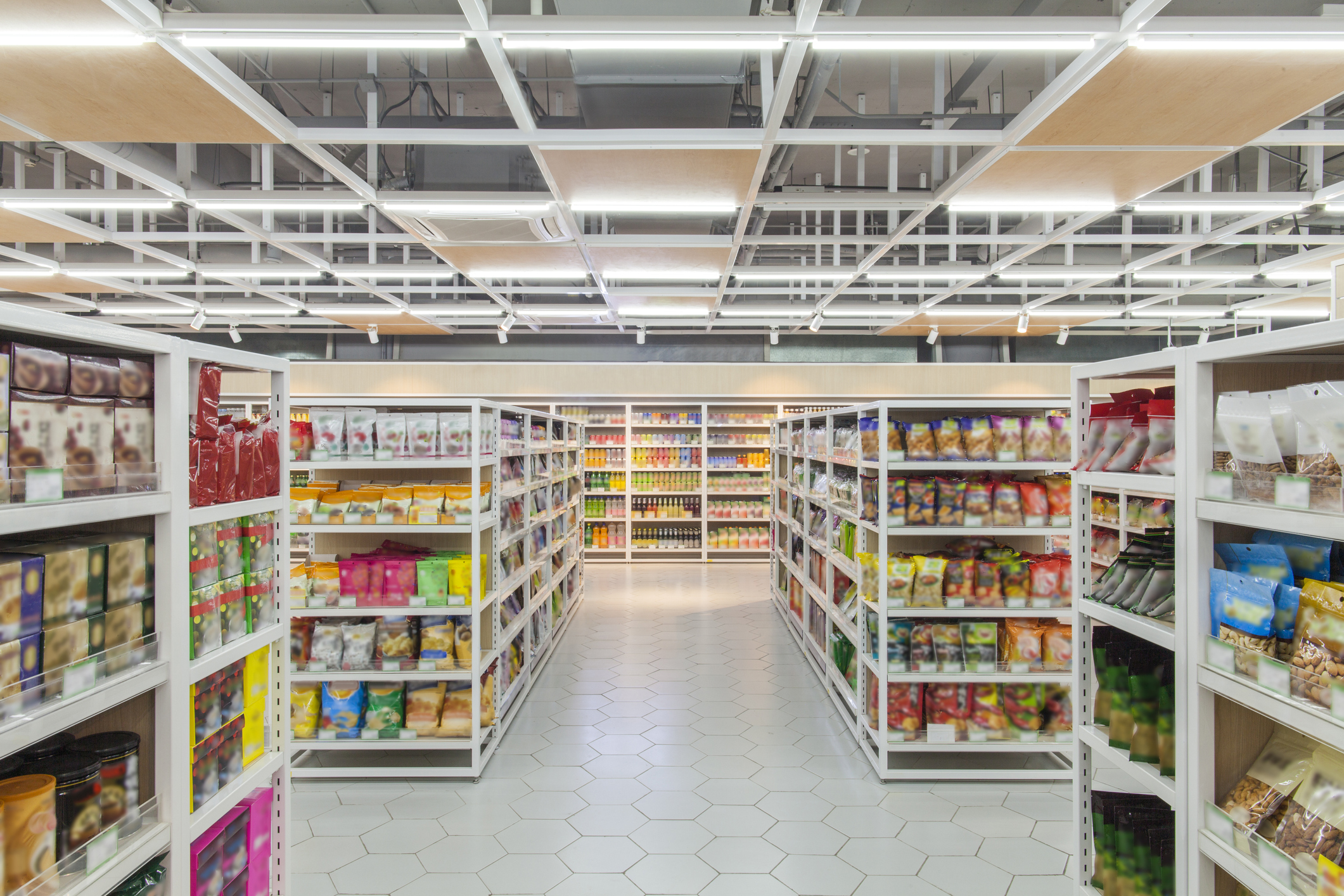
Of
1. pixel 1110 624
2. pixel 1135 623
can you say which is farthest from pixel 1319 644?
pixel 1110 624

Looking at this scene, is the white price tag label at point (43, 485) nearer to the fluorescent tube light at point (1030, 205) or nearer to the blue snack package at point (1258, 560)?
the blue snack package at point (1258, 560)

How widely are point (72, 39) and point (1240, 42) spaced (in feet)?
14.5

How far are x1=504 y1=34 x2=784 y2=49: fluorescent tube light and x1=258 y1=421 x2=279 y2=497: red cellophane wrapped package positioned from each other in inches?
71.0

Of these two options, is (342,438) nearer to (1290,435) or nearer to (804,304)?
(1290,435)

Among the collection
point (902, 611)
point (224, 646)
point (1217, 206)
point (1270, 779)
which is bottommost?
point (902, 611)

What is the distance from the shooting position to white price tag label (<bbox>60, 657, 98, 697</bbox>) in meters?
1.39

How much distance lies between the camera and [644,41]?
109 inches

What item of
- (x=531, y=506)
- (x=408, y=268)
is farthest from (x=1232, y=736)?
(x=408, y=268)

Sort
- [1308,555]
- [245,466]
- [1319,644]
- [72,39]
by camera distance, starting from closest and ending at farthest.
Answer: [1319,644]
[1308,555]
[245,466]
[72,39]

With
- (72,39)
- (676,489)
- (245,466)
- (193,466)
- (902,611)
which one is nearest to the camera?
(193,466)

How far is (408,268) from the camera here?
6.44m

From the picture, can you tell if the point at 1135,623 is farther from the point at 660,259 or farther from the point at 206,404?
the point at 660,259

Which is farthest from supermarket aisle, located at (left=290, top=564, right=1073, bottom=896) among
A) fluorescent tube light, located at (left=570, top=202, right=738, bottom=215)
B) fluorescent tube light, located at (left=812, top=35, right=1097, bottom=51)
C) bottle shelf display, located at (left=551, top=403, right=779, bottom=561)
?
bottle shelf display, located at (left=551, top=403, right=779, bottom=561)

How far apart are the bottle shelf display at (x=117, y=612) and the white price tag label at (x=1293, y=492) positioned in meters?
2.46
